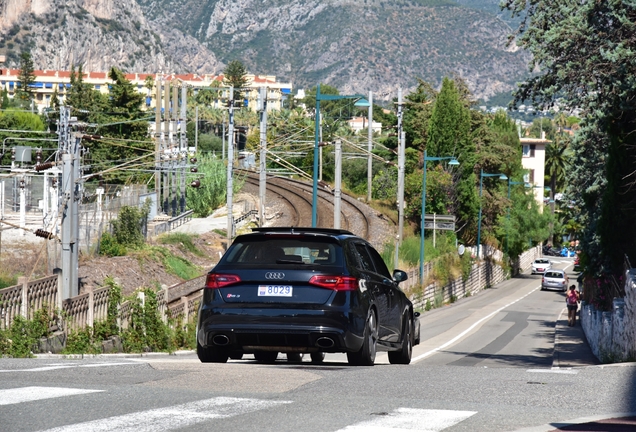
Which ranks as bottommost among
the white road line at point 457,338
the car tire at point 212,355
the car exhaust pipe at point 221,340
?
the white road line at point 457,338

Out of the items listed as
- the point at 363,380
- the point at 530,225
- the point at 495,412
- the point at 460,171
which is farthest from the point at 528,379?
the point at 530,225

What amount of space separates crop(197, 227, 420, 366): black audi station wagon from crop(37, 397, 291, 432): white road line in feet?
11.4

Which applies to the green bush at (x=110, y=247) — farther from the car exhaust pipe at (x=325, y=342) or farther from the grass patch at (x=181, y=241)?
the car exhaust pipe at (x=325, y=342)

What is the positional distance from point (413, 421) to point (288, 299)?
4424 millimetres

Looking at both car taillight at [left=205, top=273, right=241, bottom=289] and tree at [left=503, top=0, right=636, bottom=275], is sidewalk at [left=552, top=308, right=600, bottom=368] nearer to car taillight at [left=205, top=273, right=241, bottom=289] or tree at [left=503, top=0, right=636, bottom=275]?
A: tree at [left=503, top=0, right=636, bottom=275]

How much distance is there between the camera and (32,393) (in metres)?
8.28

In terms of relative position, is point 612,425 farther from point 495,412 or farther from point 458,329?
point 458,329

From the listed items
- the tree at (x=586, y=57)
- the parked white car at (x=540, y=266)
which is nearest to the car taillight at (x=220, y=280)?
the tree at (x=586, y=57)

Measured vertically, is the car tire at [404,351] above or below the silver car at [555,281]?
above

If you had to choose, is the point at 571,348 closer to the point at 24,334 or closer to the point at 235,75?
the point at 24,334

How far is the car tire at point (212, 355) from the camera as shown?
1248cm

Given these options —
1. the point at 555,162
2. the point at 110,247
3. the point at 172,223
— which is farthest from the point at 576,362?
the point at 555,162

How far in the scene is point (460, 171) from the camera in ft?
257

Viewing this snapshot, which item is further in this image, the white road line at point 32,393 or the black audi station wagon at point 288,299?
the black audi station wagon at point 288,299
